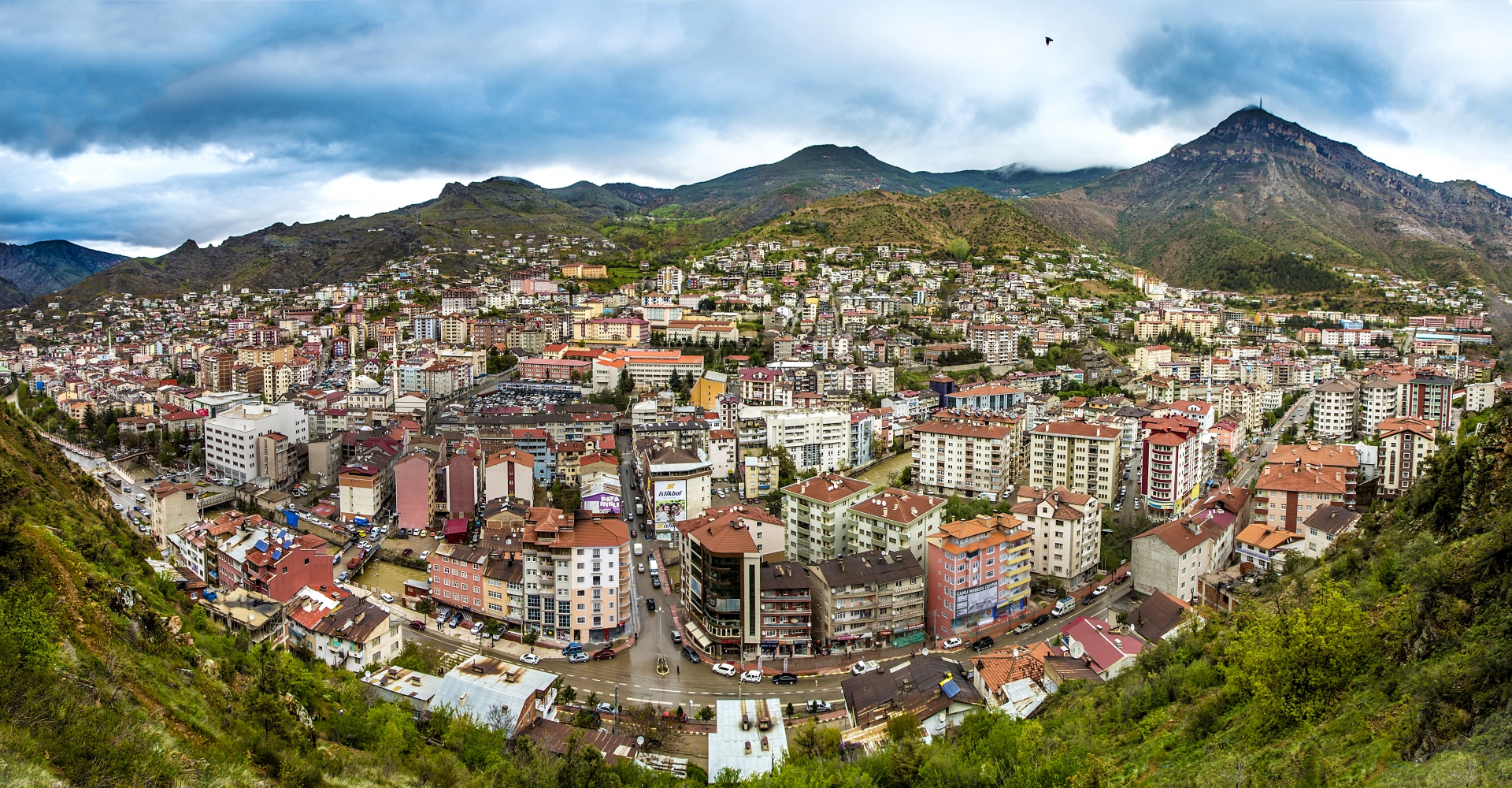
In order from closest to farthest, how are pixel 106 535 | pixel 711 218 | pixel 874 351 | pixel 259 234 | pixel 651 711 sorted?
pixel 106 535
pixel 651 711
pixel 874 351
pixel 259 234
pixel 711 218

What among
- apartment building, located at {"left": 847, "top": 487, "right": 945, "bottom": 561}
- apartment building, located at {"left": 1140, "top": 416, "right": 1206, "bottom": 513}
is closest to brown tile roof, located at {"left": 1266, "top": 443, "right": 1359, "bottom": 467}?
apartment building, located at {"left": 1140, "top": 416, "right": 1206, "bottom": 513}

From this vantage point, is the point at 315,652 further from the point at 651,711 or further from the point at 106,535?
the point at 651,711

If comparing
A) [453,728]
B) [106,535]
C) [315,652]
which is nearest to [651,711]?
[453,728]

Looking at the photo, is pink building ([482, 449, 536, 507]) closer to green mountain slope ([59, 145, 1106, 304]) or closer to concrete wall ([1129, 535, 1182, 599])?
concrete wall ([1129, 535, 1182, 599])

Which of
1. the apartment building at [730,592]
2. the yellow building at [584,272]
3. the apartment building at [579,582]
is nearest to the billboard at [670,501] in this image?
the apartment building at [579,582]

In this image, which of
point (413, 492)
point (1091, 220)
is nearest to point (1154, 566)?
point (413, 492)
